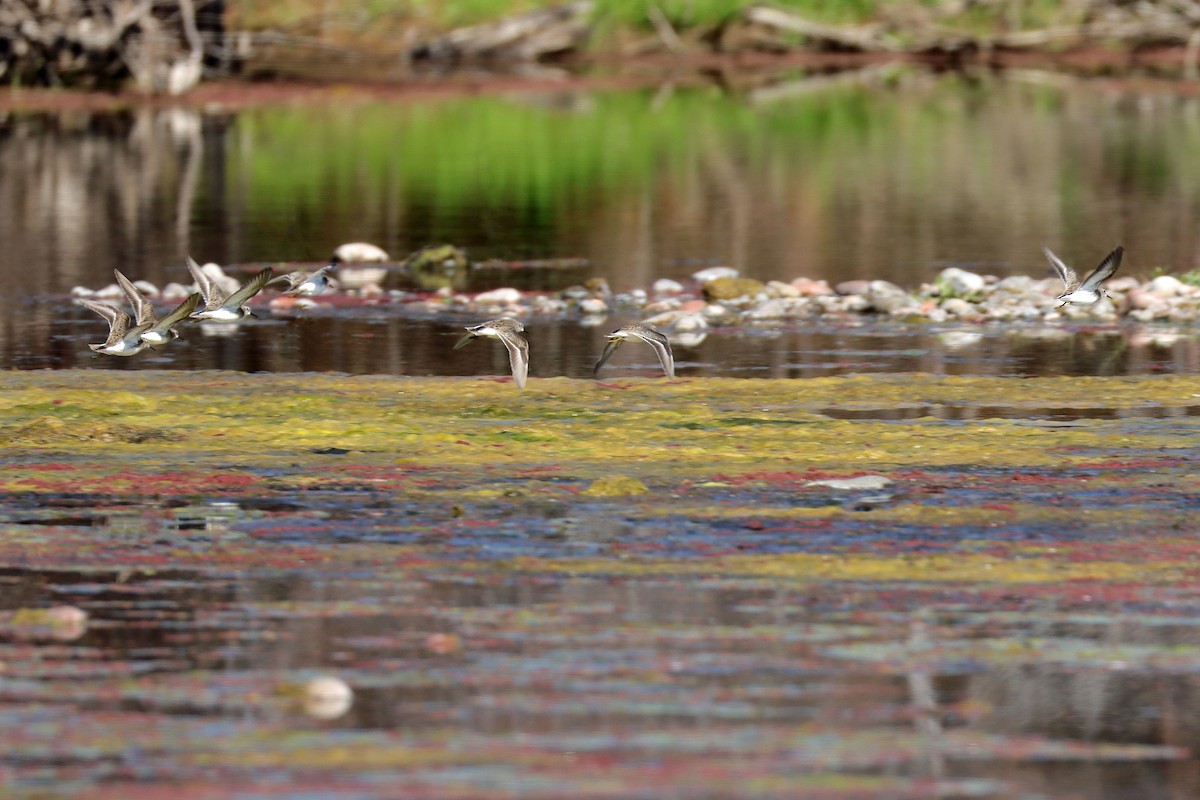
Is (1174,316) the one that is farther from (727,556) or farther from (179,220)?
(179,220)

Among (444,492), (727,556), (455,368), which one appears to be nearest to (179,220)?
(455,368)

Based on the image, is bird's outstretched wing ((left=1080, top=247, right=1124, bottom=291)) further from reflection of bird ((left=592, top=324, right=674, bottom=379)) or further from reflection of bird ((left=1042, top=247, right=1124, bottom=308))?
reflection of bird ((left=592, top=324, right=674, bottom=379))

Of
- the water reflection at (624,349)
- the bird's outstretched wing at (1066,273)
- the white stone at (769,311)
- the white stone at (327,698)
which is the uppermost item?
the bird's outstretched wing at (1066,273)

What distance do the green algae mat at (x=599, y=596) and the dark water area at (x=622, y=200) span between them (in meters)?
2.89

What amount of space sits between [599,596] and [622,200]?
722 inches

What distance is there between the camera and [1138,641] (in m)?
8.08

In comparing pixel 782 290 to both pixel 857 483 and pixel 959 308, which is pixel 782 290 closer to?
pixel 959 308

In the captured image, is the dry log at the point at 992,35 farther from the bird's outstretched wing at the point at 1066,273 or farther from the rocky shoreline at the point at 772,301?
the bird's outstretched wing at the point at 1066,273

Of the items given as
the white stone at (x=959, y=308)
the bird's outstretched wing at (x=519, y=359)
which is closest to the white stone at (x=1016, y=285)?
the white stone at (x=959, y=308)

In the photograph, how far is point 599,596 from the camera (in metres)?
8.64

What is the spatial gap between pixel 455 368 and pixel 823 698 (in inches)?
299

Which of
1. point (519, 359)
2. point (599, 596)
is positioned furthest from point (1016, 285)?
point (599, 596)

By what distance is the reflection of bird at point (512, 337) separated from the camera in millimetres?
12188

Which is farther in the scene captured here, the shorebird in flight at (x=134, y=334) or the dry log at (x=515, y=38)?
the dry log at (x=515, y=38)
